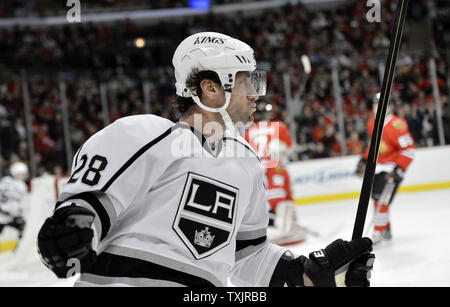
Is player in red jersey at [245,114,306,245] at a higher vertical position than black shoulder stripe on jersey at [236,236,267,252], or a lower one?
lower

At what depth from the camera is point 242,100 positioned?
1.58 meters

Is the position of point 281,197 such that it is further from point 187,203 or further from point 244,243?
point 187,203

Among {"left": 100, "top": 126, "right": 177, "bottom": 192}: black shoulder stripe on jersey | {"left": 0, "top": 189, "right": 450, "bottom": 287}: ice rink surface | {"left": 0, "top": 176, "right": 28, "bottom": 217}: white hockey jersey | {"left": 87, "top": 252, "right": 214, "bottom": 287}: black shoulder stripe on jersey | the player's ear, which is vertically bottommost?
{"left": 0, "top": 189, "right": 450, "bottom": 287}: ice rink surface

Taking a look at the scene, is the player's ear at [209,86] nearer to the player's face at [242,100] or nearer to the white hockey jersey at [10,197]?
the player's face at [242,100]

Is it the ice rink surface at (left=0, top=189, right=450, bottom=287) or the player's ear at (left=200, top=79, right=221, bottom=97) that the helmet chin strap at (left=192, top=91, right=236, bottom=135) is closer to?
the player's ear at (left=200, top=79, right=221, bottom=97)

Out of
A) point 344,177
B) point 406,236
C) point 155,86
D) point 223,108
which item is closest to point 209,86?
point 223,108

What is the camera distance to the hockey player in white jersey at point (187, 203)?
1.26 metres

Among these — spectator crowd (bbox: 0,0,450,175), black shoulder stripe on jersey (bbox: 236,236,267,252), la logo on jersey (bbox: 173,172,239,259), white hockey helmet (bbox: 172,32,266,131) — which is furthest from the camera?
spectator crowd (bbox: 0,0,450,175)

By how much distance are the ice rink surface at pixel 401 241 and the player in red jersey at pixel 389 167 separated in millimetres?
186

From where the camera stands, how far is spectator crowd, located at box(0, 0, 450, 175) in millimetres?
7688

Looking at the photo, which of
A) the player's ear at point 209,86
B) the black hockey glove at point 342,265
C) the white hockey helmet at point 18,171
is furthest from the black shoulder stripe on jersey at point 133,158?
the white hockey helmet at point 18,171

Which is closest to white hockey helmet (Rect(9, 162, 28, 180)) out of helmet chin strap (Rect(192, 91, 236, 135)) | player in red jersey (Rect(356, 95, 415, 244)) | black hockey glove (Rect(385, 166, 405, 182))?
player in red jersey (Rect(356, 95, 415, 244))

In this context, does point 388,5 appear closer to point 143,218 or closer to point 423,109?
point 423,109

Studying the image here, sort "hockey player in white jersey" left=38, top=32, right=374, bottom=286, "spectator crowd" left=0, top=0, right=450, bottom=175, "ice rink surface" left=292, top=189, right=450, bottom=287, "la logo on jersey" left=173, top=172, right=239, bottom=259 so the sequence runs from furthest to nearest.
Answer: "spectator crowd" left=0, top=0, right=450, bottom=175 < "ice rink surface" left=292, top=189, right=450, bottom=287 < "la logo on jersey" left=173, top=172, right=239, bottom=259 < "hockey player in white jersey" left=38, top=32, right=374, bottom=286
